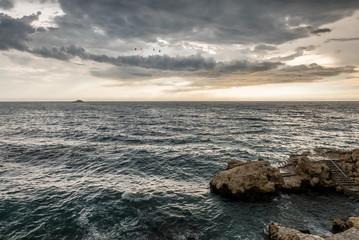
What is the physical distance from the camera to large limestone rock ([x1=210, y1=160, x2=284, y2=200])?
21312 mm

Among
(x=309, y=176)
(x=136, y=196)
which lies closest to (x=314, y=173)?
(x=309, y=176)

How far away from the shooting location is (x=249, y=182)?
21.6m

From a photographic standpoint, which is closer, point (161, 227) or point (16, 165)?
point (161, 227)

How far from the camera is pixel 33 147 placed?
40.2 meters

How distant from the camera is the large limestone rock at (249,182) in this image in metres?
21.3

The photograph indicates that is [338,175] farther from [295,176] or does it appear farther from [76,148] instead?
[76,148]

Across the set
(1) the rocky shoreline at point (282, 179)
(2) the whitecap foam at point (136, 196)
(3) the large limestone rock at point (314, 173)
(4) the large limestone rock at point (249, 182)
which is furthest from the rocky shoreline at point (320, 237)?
(2) the whitecap foam at point (136, 196)

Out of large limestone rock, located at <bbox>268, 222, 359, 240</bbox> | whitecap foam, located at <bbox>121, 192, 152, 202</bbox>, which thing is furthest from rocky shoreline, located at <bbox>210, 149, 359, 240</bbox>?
whitecap foam, located at <bbox>121, 192, 152, 202</bbox>

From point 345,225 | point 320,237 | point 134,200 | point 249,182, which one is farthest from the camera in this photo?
point 249,182

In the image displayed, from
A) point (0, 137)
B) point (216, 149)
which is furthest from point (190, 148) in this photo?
point (0, 137)

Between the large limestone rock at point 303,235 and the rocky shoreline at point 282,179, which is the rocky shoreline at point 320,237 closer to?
the large limestone rock at point 303,235

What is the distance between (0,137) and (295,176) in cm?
6300

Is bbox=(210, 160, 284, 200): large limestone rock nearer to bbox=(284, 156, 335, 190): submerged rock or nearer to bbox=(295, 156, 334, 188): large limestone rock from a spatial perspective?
bbox=(284, 156, 335, 190): submerged rock

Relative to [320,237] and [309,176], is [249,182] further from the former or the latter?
[320,237]
